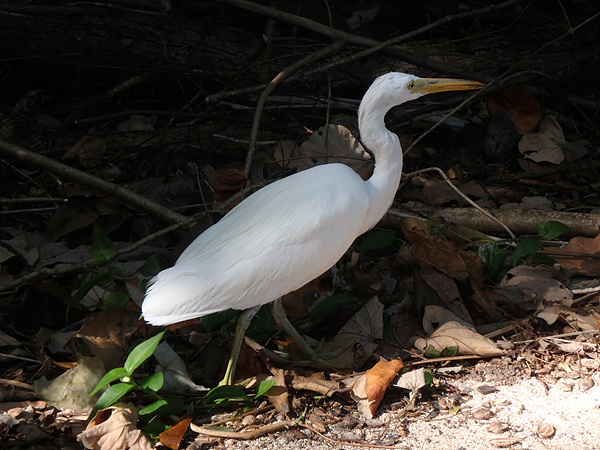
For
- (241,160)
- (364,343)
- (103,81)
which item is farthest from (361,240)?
(103,81)

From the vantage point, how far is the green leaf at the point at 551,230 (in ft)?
12.0

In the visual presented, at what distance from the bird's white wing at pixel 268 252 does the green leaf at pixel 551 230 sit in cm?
109

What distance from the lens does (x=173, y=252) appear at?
12.9 feet

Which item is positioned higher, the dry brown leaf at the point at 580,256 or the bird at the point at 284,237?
the bird at the point at 284,237

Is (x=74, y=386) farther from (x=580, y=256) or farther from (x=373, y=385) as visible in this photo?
(x=580, y=256)

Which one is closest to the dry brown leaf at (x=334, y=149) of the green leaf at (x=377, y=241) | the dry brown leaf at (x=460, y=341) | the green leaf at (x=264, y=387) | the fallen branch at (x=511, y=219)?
the fallen branch at (x=511, y=219)

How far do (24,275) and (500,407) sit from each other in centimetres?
238

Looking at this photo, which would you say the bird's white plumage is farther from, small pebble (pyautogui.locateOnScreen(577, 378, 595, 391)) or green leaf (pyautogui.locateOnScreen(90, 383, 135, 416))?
small pebble (pyautogui.locateOnScreen(577, 378, 595, 391))

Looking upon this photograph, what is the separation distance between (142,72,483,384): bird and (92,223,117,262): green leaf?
36 centimetres

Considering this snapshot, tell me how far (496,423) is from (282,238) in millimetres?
1119

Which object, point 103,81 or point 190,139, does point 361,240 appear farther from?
point 103,81

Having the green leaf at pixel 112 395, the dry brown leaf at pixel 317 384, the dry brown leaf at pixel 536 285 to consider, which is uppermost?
the green leaf at pixel 112 395

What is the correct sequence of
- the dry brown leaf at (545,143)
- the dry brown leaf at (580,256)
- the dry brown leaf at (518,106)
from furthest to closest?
1. the dry brown leaf at (518,106)
2. the dry brown leaf at (545,143)
3. the dry brown leaf at (580,256)

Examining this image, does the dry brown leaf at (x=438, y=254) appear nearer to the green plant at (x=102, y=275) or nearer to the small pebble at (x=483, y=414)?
the small pebble at (x=483, y=414)
